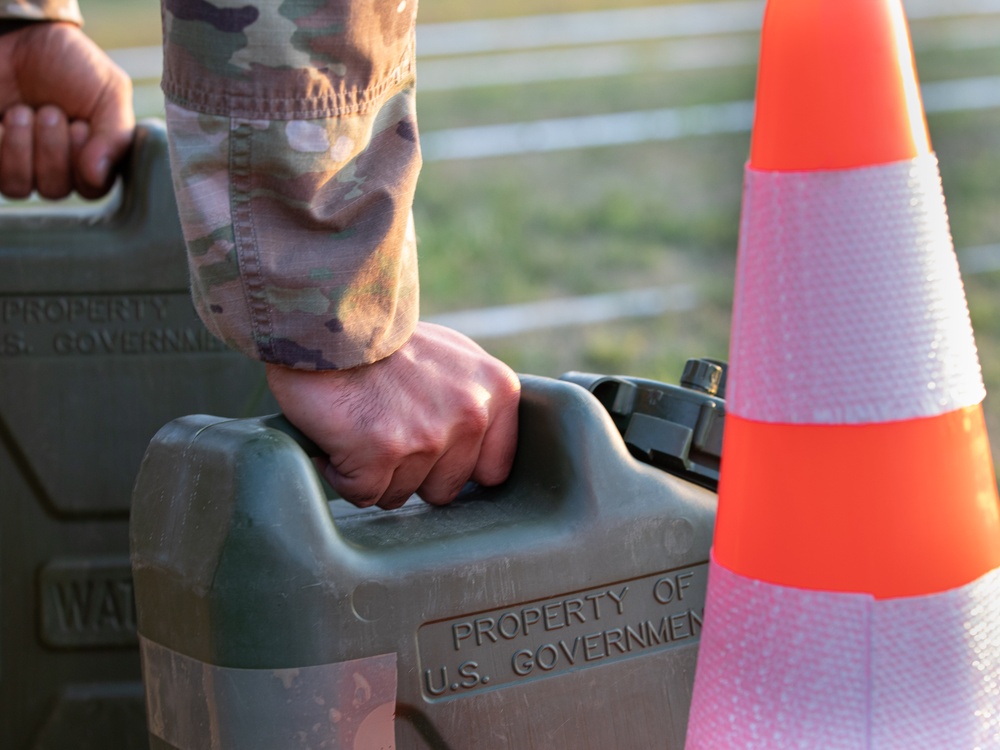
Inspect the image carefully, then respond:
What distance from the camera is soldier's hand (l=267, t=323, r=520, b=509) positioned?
1253mm

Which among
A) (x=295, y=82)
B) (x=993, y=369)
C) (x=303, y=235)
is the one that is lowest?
(x=993, y=369)

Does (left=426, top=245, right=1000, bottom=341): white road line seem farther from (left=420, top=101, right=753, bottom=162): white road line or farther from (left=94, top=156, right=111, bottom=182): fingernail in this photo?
(left=94, top=156, right=111, bottom=182): fingernail

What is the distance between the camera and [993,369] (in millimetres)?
4316

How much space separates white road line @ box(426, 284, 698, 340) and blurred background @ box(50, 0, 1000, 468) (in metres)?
0.01

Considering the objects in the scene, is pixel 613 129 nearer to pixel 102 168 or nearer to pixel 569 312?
pixel 569 312

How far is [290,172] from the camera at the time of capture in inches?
46.6

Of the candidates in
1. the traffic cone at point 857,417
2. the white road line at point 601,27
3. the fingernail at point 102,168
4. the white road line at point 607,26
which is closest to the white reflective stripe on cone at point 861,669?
the traffic cone at point 857,417

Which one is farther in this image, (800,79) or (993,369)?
(993,369)

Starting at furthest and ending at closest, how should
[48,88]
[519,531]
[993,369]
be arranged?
[993,369] < [48,88] < [519,531]

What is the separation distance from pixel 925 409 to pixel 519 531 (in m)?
0.43

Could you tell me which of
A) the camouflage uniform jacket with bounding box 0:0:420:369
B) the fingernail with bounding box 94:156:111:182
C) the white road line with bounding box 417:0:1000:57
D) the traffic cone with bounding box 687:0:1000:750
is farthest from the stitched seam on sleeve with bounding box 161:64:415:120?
the white road line with bounding box 417:0:1000:57

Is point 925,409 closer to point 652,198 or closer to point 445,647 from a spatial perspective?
point 445,647

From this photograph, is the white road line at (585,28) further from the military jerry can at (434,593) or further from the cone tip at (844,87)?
the cone tip at (844,87)

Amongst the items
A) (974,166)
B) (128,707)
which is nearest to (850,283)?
(128,707)
